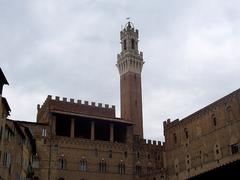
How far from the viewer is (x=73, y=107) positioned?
53750 mm

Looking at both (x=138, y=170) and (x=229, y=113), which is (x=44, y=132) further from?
(x=229, y=113)

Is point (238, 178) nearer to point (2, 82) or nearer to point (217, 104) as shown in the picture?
point (2, 82)

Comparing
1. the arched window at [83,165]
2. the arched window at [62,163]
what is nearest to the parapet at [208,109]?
the arched window at [83,165]

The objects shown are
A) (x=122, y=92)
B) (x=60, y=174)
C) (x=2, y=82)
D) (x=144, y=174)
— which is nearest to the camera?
(x=2, y=82)

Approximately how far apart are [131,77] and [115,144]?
57.3 ft

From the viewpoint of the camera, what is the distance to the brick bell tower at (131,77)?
63656 mm

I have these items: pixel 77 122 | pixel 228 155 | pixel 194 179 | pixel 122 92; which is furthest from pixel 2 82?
pixel 122 92

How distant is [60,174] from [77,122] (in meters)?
7.79

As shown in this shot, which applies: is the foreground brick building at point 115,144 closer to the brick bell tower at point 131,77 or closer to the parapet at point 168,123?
the parapet at point 168,123

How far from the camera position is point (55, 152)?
4819cm

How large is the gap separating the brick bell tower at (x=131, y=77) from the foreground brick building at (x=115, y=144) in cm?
755

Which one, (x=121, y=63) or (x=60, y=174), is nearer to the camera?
(x=60, y=174)

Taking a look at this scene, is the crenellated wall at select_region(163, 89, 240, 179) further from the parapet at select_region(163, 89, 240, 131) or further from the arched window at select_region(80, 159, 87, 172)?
the arched window at select_region(80, 159, 87, 172)

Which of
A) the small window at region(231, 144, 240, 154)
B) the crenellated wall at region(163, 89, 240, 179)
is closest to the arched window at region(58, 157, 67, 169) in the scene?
the crenellated wall at region(163, 89, 240, 179)
